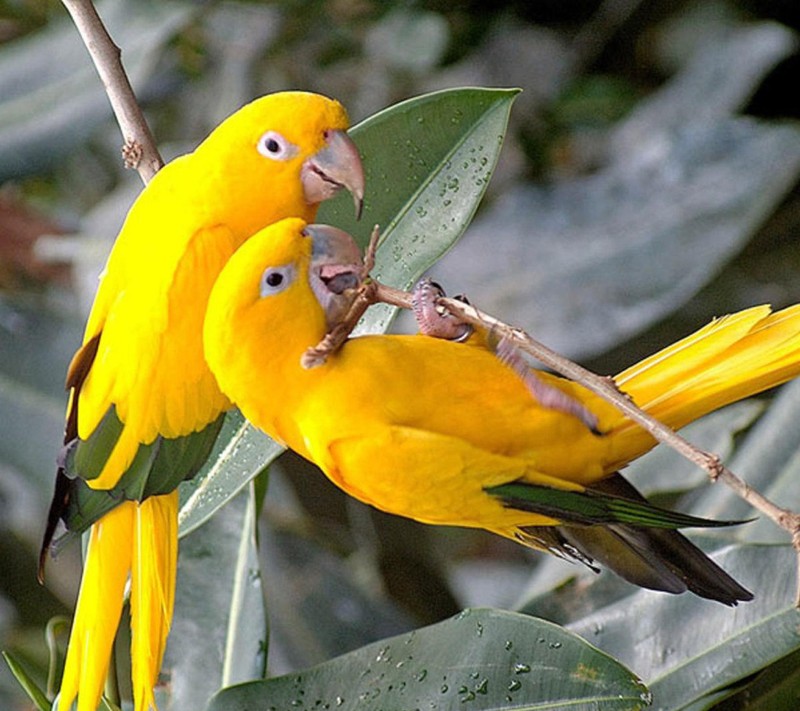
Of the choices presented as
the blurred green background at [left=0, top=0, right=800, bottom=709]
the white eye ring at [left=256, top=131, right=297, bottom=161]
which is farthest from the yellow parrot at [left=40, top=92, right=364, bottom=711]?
the blurred green background at [left=0, top=0, right=800, bottom=709]

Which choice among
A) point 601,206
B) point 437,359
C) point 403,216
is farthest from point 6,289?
point 437,359

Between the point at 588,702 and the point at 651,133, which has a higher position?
the point at 588,702

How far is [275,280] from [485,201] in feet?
Result: 4.58

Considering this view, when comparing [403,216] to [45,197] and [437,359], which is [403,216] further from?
[45,197]

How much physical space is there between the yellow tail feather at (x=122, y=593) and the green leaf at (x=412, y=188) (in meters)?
0.06

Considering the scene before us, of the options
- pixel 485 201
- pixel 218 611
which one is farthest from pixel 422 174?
pixel 485 201

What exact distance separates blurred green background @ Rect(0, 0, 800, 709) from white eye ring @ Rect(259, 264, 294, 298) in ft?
1.65

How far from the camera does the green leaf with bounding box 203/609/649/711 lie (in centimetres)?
67

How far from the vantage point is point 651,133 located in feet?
5.38

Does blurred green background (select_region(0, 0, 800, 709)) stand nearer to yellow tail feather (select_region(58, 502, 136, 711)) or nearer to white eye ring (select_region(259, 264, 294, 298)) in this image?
yellow tail feather (select_region(58, 502, 136, 711))

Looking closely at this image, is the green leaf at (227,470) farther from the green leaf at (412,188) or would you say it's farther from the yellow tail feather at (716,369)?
the yellow tail feather at (716,369)

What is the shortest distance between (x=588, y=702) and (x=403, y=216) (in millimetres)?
365

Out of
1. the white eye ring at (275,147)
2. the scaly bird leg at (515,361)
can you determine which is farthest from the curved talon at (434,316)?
the white eye ring at (275,147)

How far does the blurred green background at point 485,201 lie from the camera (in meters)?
1.33
